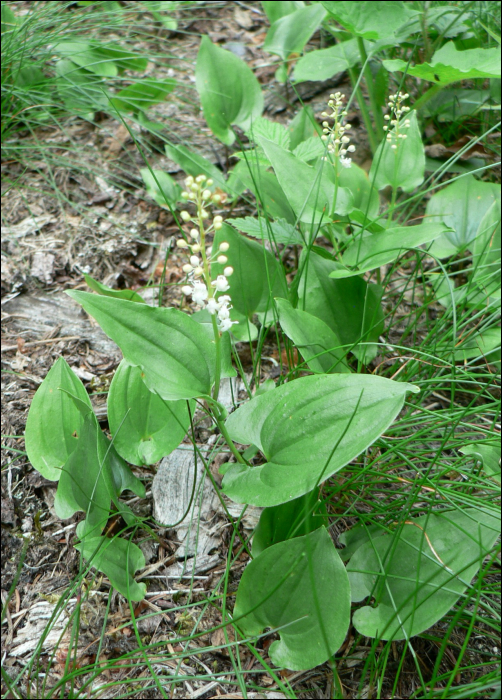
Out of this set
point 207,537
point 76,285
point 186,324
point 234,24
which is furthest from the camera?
point 234,24

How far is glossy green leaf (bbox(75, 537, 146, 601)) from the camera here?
1.50 m

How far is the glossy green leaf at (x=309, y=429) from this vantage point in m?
1.28

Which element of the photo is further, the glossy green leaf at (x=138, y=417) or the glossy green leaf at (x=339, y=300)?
the glossy green leaf at (x=339, y=300)

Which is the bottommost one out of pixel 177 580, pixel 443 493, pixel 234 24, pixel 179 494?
pixel 177 580

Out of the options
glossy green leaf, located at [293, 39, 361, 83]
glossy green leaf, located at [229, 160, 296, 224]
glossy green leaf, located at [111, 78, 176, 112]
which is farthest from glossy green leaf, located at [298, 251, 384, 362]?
glossy green leaf, located at [111, 78, 176, 112]

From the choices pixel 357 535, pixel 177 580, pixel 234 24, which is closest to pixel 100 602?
pixel 177 580

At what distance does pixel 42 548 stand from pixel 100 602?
0.30 m

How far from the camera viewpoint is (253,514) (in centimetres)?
174

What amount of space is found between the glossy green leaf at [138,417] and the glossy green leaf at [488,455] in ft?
2.94

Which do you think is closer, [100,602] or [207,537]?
[100,602]

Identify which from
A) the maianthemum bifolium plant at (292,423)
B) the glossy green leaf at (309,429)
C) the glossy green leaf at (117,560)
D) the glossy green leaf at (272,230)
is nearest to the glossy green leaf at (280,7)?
the maianthemum bifolium plant at (292,423)

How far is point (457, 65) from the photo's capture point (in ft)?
7.15

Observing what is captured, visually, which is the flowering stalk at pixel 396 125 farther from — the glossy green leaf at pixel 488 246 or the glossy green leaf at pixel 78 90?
the glossy green leaf at pixel 78 90

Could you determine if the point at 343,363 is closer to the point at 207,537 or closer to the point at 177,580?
the point at 207,537
